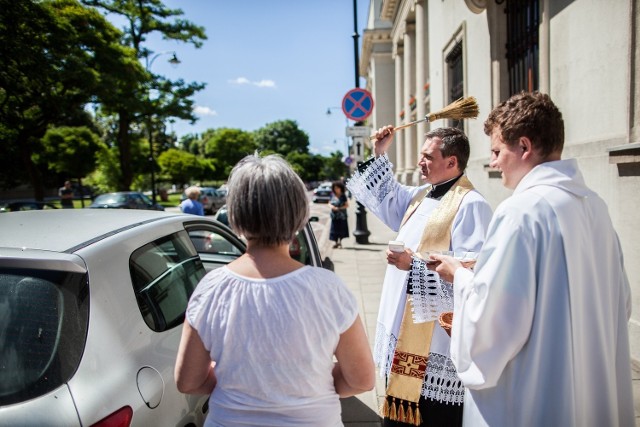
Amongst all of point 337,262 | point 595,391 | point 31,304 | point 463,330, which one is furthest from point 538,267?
point 337,262

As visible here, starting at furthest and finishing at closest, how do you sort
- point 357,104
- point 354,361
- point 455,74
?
point 455,74 < point 357,104 < point 354,361

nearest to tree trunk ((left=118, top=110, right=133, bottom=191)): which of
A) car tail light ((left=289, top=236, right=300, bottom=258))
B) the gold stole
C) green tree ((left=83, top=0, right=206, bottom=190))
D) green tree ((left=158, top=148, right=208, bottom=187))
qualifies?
green tree ((left=83, top=0, right=206, bottom=190))

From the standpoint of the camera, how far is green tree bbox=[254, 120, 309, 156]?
96.6 meters

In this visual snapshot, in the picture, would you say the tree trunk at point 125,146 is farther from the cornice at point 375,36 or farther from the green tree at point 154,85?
the cornice at point 375,36

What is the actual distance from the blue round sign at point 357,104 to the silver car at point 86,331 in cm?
734

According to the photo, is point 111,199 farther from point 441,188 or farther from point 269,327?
point 269,327

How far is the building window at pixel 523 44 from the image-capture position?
21.4ft

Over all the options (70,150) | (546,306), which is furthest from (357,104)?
(70,150)

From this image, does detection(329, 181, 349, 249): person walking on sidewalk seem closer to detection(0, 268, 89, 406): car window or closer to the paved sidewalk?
the paved sidewalk

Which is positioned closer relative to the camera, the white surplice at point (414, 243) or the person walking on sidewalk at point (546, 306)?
the person walking on sidewalk at point (546, 306)

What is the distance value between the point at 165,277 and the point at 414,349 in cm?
137

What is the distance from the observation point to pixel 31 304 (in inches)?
63.6

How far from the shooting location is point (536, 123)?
1.60 meters

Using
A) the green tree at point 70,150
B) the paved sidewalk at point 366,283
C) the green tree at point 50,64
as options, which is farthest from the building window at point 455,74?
the green tree at point 70,150
